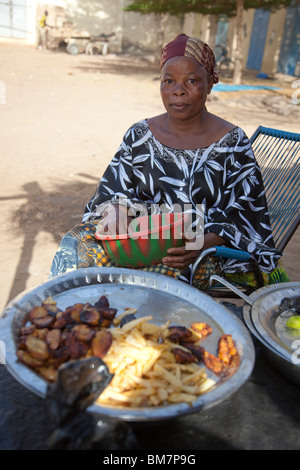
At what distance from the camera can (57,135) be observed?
802 cm

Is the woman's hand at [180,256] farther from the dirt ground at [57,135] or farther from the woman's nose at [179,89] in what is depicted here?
the dirt ground at [57,135]

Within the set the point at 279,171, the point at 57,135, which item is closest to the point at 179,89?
the point at 279,171

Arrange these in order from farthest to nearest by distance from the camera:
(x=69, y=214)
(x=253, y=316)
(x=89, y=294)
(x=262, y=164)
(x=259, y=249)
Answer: (x=69, y=214) < (x=262, y=164) < (x=259, y=249) < (x=89, y=294) < (x=253, y=316)

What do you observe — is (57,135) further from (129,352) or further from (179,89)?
(129,352)

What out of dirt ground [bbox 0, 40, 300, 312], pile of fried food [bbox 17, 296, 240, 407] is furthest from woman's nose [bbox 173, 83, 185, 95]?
dirt ground [bbox 0, 40, 300, 312]

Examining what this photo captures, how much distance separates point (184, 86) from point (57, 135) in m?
6.22

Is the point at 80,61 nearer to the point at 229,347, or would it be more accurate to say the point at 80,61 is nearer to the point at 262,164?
the point at 262,164

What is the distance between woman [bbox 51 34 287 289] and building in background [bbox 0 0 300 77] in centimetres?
1699

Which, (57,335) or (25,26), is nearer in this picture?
(57,335)

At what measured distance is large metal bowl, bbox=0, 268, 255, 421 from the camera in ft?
3.57

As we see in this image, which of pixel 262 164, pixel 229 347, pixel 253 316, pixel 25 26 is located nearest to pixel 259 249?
pixel 253 316

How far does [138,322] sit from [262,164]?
2.27 metres

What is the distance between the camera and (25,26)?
23.4 meters

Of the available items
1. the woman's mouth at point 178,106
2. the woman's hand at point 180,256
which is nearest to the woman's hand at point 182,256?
the woman's hand at point 180,256
